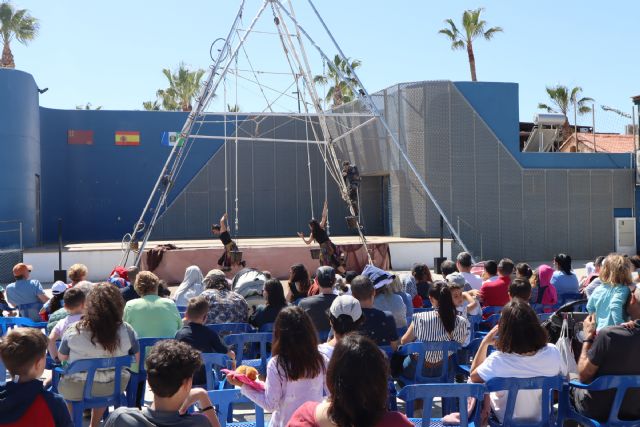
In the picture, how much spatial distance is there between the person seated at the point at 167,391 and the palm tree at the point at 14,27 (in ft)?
96.5

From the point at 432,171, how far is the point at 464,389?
53.2 ft

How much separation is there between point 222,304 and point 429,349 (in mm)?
2116

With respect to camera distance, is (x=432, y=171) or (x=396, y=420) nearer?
(x=396, y=420)

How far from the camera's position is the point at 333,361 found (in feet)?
8.06

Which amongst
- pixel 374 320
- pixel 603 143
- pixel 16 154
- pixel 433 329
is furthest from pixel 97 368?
pixel 603 143

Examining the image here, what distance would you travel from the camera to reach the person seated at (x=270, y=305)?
615 centimetres

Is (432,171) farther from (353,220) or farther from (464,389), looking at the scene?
(464,389)

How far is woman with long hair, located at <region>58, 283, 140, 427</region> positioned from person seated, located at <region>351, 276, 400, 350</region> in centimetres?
169

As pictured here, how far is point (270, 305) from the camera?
6215 millimetres

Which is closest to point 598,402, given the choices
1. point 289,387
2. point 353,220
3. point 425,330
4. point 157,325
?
point 425,330

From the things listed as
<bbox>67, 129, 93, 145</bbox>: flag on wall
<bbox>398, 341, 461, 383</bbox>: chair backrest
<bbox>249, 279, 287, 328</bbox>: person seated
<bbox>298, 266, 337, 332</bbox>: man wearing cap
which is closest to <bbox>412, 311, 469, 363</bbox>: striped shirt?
<bbox>398, 341, 461, 383</bbox>: chair backrest

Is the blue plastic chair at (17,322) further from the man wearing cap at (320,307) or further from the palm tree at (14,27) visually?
the palm tree at (14,27)

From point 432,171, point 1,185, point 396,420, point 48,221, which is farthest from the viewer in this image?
point 48,221

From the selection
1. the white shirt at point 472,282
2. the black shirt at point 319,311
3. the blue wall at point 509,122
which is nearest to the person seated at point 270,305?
the black shirt at point 319,311
